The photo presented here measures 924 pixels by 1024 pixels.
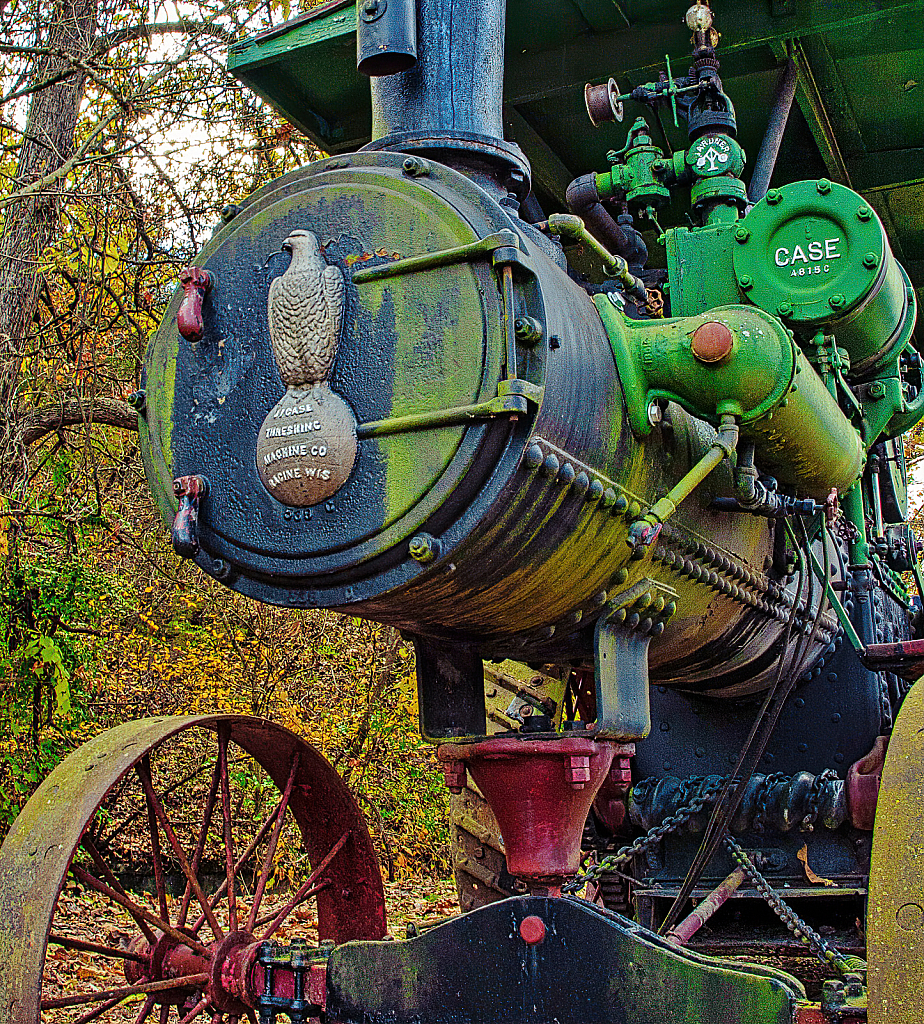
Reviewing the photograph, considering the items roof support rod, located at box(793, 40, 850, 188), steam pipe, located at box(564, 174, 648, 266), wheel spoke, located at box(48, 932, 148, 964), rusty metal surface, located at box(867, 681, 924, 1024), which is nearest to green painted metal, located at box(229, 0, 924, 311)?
roof support rod, located at box(793, 40, 850, 188)

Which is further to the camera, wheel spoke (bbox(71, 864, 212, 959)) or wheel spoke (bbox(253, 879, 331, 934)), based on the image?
wheel spoke (bbox(253, 879, 331, 934))

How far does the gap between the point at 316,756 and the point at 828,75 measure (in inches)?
124

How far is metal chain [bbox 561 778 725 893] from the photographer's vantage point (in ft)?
10.9

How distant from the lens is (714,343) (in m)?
2.40

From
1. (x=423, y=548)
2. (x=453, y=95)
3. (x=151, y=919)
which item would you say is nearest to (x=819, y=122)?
(x=453, y=95)

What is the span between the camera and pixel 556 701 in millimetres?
3959

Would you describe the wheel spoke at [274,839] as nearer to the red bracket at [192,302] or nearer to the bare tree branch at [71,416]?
the red bracket at [192,302]

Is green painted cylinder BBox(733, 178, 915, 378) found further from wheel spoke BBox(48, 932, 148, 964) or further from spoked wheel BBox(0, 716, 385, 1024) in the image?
wheel spoke BBox(48, 932, 148, 964)

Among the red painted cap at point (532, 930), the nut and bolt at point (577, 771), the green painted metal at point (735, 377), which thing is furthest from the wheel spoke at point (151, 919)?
the green painted metal at point (735, 377)

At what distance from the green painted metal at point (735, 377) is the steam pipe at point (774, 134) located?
1.14 meters

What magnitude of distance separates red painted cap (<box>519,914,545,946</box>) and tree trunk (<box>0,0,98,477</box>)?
181 inches

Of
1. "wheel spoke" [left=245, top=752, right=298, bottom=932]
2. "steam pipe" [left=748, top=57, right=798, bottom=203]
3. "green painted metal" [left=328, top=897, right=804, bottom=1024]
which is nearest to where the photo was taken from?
"green painted metal" [left=328, top=897, right=804, bottom=1024]

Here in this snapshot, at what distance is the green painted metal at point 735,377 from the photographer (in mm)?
2436

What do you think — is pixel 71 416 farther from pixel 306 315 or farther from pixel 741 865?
pixel 306 315
